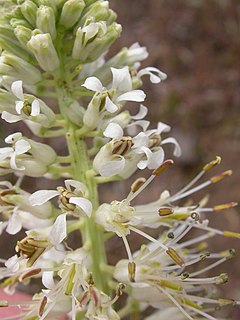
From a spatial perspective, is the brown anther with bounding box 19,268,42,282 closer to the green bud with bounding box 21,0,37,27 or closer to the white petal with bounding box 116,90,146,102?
the white petal with bounding box 116,90,146,102

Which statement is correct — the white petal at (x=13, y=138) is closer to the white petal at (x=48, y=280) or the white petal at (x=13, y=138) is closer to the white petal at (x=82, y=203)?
the white petal at (x=82, y=203)

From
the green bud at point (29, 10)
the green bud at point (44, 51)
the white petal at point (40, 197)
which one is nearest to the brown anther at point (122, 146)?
the white petal at point (40, 197)

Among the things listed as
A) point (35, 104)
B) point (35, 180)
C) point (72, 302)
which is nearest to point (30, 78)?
point (35, 104)

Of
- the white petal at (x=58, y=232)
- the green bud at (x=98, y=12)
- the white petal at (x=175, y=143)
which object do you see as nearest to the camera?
the white petal at (x=58, y=232)

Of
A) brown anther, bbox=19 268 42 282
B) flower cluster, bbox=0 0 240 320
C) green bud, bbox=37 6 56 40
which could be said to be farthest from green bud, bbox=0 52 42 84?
brown anther, bbox=19 268 42 282

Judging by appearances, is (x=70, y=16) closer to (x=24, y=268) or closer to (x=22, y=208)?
(x=22, y=208)

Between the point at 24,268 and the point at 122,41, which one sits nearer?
the point at 24,268
